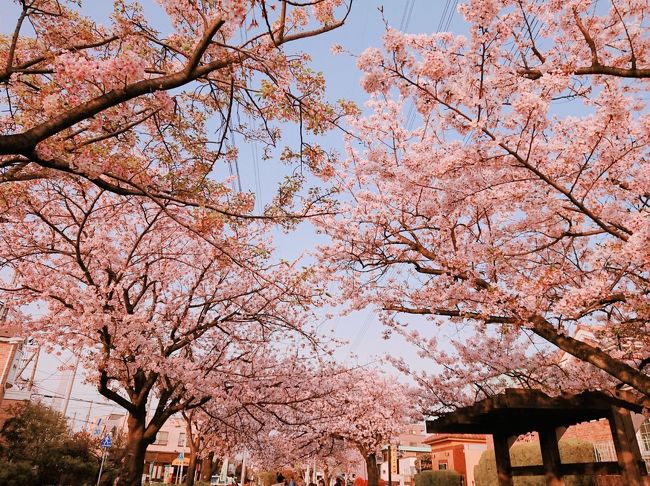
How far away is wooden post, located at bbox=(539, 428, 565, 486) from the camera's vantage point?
8.83 metres

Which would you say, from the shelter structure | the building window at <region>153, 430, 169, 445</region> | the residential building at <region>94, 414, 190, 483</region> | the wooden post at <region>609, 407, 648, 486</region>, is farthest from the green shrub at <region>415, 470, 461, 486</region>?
the building window at <region>153, 430, 169, 445</region>

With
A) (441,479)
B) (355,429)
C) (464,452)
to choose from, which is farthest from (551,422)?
(464,452)

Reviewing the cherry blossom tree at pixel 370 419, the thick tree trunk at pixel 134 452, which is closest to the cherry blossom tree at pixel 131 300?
the thick tree trunk at pixel 134 452

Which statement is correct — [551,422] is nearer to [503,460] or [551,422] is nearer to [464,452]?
[503,460]

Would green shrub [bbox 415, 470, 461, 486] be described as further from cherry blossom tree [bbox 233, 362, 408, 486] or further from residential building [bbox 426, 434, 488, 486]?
residential building [bbox 426, 434, 488, 486]

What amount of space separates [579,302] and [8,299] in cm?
1152

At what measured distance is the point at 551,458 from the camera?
9180mm

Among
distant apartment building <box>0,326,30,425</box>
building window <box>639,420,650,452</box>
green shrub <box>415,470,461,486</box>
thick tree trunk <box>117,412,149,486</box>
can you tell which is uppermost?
distant apartment building <box>0,326,30,425</box>

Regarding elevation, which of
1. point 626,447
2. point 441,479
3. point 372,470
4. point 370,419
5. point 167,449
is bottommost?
point 441,479

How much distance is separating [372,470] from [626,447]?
1916 cm

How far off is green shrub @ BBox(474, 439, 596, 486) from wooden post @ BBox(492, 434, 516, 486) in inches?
153

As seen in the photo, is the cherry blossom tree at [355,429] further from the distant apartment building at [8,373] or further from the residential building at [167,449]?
the residential building at [167,449]

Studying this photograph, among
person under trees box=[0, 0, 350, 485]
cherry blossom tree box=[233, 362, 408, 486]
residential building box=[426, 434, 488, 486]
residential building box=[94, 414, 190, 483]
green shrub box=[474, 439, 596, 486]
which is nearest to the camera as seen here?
person under trees box=[0, 0, 350, 485]

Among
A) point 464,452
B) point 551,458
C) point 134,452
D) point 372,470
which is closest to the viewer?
point 551,458
